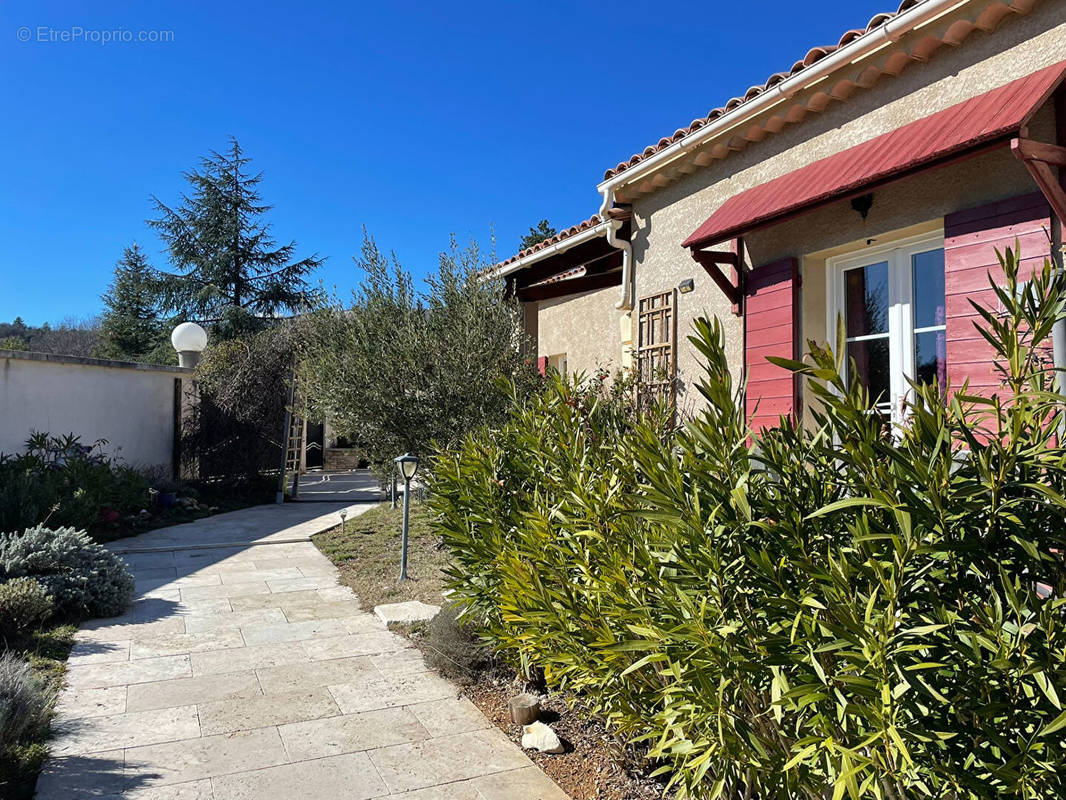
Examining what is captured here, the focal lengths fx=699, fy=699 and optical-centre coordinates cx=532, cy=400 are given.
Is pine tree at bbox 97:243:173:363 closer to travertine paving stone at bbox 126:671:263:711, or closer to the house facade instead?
the house facade

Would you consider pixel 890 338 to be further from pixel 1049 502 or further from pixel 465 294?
pixel 465 294

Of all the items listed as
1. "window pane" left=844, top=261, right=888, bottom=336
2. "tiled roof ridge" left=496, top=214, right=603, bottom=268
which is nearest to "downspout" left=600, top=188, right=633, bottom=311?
"tiled roof ridge" left=496, top=214, right=603, bottom=268

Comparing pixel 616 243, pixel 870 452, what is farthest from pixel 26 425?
pixel 870 452

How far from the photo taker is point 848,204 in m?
5.24

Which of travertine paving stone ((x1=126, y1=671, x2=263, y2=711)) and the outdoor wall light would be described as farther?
the outdoor wall light

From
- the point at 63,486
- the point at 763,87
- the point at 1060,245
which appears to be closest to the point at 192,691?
the point at 1060,245

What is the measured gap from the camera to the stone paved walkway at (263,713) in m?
3.54

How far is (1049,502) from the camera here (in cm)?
197

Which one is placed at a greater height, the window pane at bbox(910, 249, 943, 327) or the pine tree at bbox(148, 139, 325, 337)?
the pine tree at bbox(148, 139, 325, 337)

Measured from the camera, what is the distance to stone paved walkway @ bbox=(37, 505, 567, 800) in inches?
139

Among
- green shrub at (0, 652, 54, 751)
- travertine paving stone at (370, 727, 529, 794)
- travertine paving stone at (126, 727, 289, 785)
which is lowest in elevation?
travertine paving stone at (126, 727, 289, 785)

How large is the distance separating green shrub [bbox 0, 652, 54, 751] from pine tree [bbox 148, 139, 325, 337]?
23.5 meters

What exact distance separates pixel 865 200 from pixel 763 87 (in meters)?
1.39

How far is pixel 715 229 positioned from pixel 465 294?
3920 millimetres
